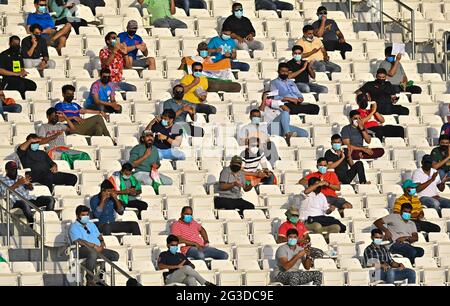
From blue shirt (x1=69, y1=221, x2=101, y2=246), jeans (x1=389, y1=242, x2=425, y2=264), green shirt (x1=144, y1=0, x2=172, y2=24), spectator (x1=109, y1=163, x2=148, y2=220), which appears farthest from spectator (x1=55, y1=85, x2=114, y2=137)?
jeans (x1=389, y1=242, x2=425, y2=264)

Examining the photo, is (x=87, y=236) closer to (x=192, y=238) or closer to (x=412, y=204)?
(x=192, y=238)

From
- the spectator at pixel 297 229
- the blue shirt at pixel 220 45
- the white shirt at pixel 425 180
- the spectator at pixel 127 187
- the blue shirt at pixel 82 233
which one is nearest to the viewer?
the blue shirt at pixel 82 233

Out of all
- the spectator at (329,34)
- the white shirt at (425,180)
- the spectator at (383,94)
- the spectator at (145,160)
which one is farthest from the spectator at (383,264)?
the spectator at (329,34)

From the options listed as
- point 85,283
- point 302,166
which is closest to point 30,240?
point 85,283

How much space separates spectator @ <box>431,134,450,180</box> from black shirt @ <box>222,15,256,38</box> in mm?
3346

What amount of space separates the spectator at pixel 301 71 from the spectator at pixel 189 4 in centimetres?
179

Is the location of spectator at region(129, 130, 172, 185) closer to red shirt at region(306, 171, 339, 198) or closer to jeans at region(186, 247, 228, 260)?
jeans at region(186, 247, 228, 260)

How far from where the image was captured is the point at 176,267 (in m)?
31.4

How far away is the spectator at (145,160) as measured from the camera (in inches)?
1315

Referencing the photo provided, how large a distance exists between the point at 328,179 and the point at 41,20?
4.73 meters

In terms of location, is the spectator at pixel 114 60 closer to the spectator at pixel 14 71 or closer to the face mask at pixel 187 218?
the spectator at pixel 14 71

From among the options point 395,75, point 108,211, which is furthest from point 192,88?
point 108,211

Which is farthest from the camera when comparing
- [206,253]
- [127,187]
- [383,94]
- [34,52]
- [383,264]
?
[383,94]

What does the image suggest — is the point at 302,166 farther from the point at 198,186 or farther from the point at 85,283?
the point at 85,283
